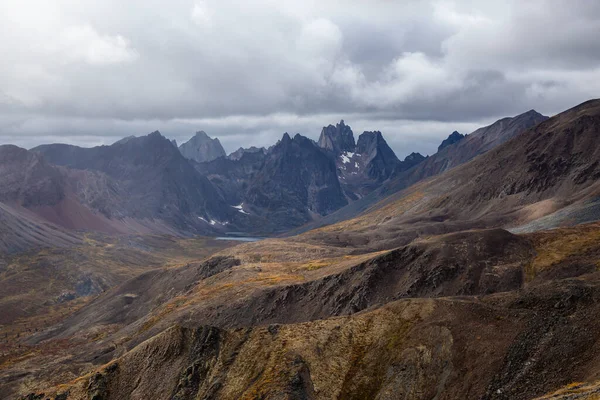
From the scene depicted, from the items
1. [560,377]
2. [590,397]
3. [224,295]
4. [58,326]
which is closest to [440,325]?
[560,377]

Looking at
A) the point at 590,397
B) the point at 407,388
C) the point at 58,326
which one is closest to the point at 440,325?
the point at 407,388

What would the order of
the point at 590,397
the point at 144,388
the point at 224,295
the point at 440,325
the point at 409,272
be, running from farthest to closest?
the point at 224,295, the point at 409,272, the point at 144,388, the point at 440,325, the point at 590,397

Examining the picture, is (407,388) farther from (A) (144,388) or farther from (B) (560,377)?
(A) (144,388)

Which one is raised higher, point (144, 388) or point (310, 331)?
point (310, 331)

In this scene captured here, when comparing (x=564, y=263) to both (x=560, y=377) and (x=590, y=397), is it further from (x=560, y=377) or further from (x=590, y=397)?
(x=590, y=397)

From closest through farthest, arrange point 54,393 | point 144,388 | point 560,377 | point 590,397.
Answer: point 590,397 → point 560,377 → point 144,388 → point 54,393

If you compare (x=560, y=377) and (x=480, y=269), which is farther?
(x=480, y=269)

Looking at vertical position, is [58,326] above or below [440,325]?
below

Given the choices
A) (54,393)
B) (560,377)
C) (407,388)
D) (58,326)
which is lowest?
(58,326)

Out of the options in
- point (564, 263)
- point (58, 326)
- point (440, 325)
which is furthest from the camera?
point (58, 326)
